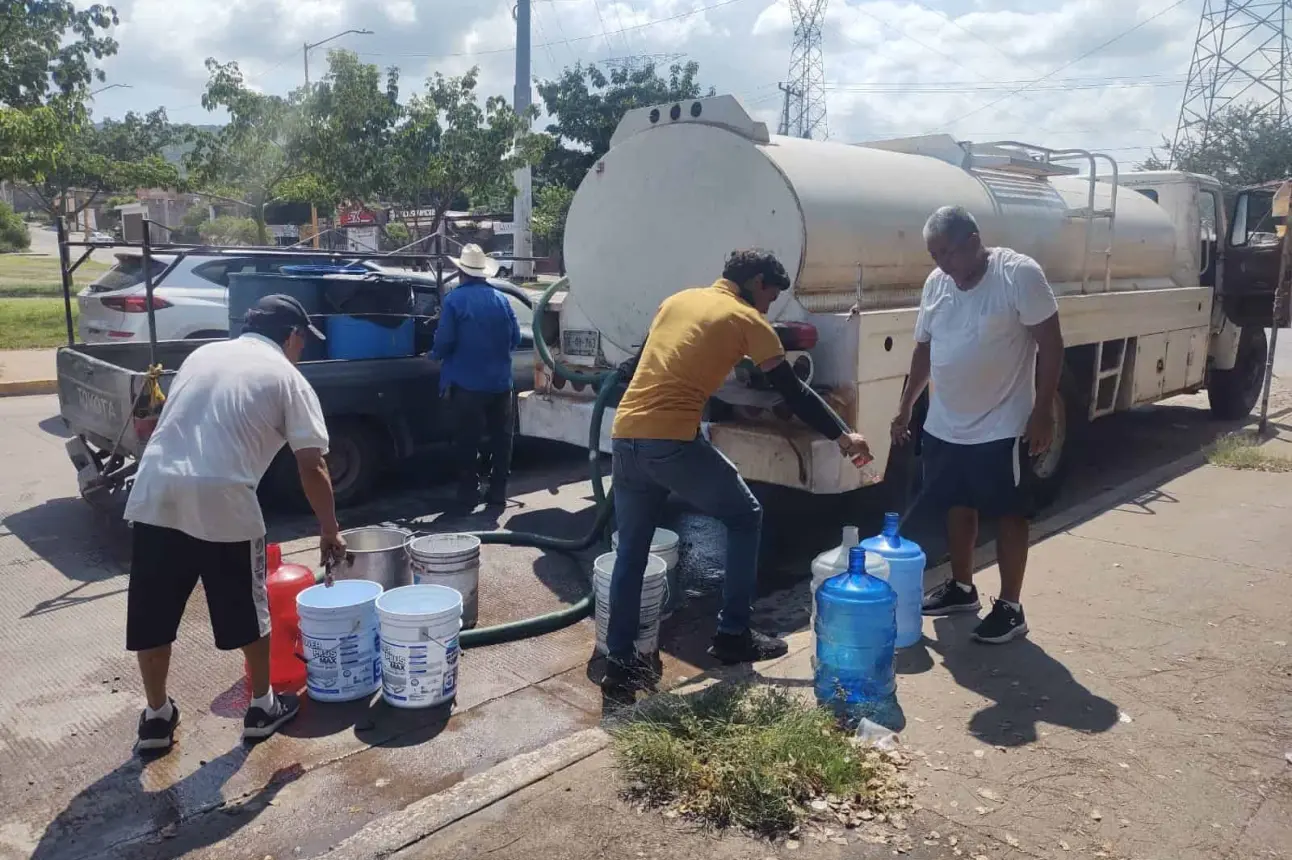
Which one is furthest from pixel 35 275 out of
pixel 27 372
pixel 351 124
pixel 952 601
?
pixel 952 601

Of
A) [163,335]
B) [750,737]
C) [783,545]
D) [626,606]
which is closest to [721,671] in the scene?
[626,606]

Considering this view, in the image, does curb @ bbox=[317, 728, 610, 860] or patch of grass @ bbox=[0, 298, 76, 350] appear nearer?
curb @ bbox=[317, 728, 610, 860]

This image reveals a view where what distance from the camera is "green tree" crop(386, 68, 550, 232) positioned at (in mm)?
17125

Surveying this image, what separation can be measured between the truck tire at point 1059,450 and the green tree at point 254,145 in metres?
12.3

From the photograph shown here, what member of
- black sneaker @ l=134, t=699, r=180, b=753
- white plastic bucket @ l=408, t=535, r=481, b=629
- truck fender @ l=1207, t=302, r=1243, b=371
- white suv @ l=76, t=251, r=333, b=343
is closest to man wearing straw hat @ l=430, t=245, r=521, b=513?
white plastic bucket @ l=408, t=535, r=481, b=629

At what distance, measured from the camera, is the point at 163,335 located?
32.6ft

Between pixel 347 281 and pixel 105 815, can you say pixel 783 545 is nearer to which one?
pixel 347 281

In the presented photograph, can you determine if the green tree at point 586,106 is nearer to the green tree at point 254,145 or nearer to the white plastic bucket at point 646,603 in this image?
the green tree at point 254,145

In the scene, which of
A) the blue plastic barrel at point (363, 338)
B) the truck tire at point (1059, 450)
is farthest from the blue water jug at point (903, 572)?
the blue plastic barrel at point (363, 338)

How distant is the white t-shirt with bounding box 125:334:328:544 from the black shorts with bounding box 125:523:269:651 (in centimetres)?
8

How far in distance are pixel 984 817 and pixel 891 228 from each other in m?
3.74

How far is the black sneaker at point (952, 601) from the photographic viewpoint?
16.6ft

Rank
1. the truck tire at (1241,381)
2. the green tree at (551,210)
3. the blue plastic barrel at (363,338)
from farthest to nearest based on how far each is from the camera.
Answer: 1. the green tree at (551,210)
2. the truck tire at (1241,381)
3. the blue plastic barrel at (363,338)

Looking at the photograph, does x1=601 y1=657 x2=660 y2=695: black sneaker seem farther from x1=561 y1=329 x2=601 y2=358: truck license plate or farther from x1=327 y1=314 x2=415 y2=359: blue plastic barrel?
x1=327 y1=314 x2=415 y2=359: blue plastic barrel
